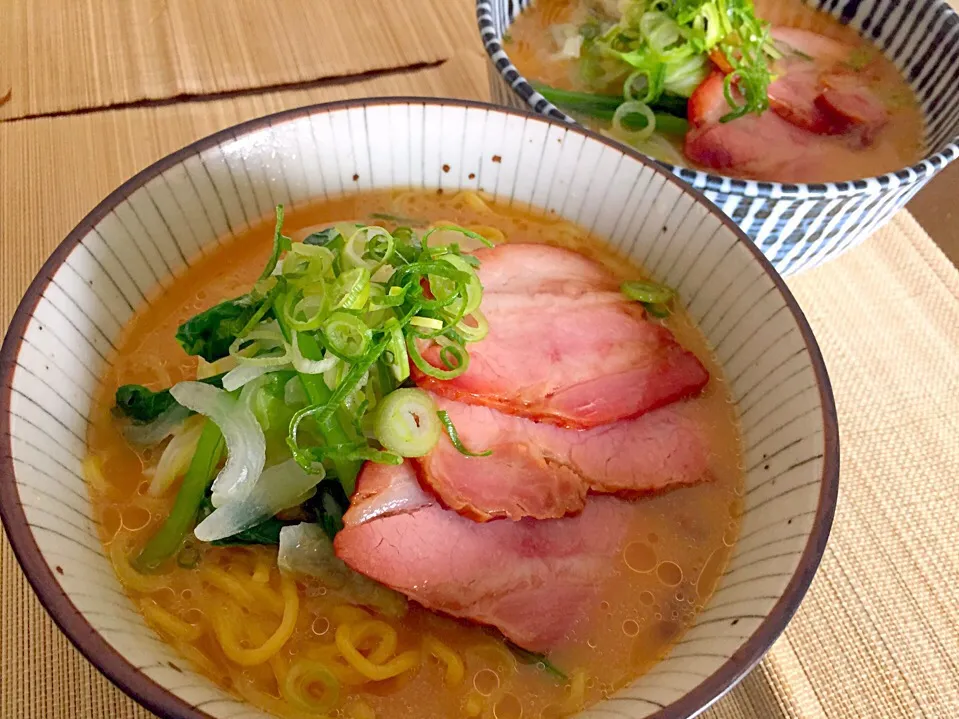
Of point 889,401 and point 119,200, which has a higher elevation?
point 119,200

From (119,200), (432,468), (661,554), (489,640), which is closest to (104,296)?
(119,200)

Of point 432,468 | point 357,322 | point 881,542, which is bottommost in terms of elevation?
point 881,542

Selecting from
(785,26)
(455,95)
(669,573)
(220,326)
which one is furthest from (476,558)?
(785,26)

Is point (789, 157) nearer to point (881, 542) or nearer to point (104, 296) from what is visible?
point (881, 542)

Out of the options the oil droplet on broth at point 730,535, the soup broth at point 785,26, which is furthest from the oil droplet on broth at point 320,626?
the soup broth at point 785,26

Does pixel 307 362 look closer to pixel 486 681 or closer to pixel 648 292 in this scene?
pixel 486 681

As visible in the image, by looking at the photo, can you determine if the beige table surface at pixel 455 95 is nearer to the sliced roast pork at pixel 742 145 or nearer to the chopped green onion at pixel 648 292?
the sliced roast pork at pixel 742 145
